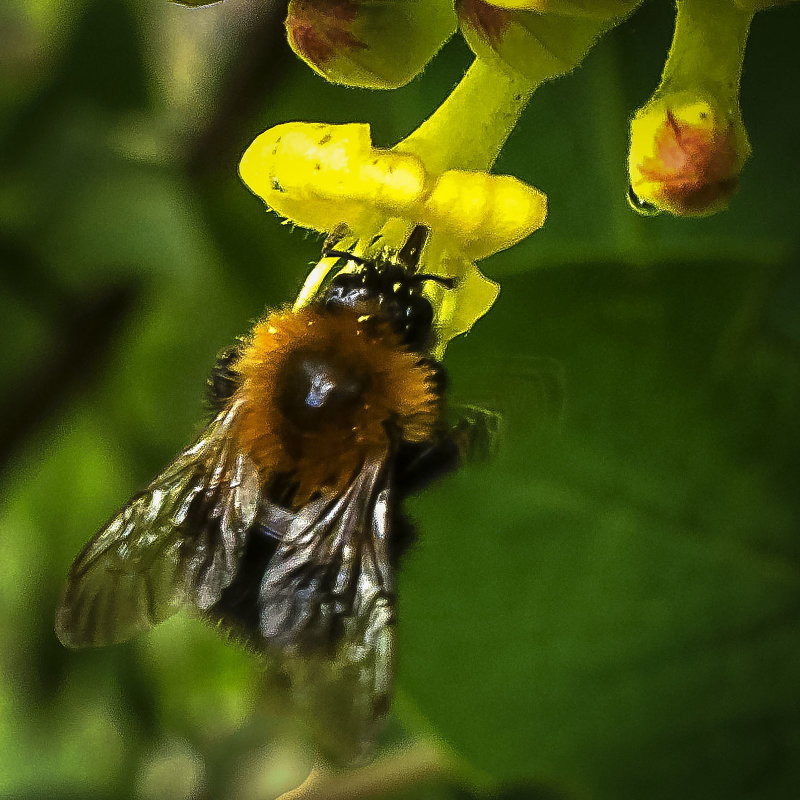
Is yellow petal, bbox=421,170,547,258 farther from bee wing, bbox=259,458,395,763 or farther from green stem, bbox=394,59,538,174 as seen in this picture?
bee wing, bbox=259,458,395,763

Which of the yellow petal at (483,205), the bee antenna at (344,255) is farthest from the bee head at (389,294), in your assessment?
the yellow petal at (483,205)

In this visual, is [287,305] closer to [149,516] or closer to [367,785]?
[149,516]

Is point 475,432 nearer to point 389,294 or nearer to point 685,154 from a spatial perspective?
point 389,294

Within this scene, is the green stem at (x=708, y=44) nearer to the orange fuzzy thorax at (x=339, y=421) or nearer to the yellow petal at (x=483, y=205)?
the yellow petal at (x=483, y=205)

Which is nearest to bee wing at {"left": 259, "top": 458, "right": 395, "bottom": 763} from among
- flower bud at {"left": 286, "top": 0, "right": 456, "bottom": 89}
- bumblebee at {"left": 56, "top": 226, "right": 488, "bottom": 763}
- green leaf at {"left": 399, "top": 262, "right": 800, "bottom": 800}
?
bumblebee at {"left": 56, "top": 226, "right": 488, "bottom": 763}

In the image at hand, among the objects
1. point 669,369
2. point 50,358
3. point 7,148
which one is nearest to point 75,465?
point 50,358
